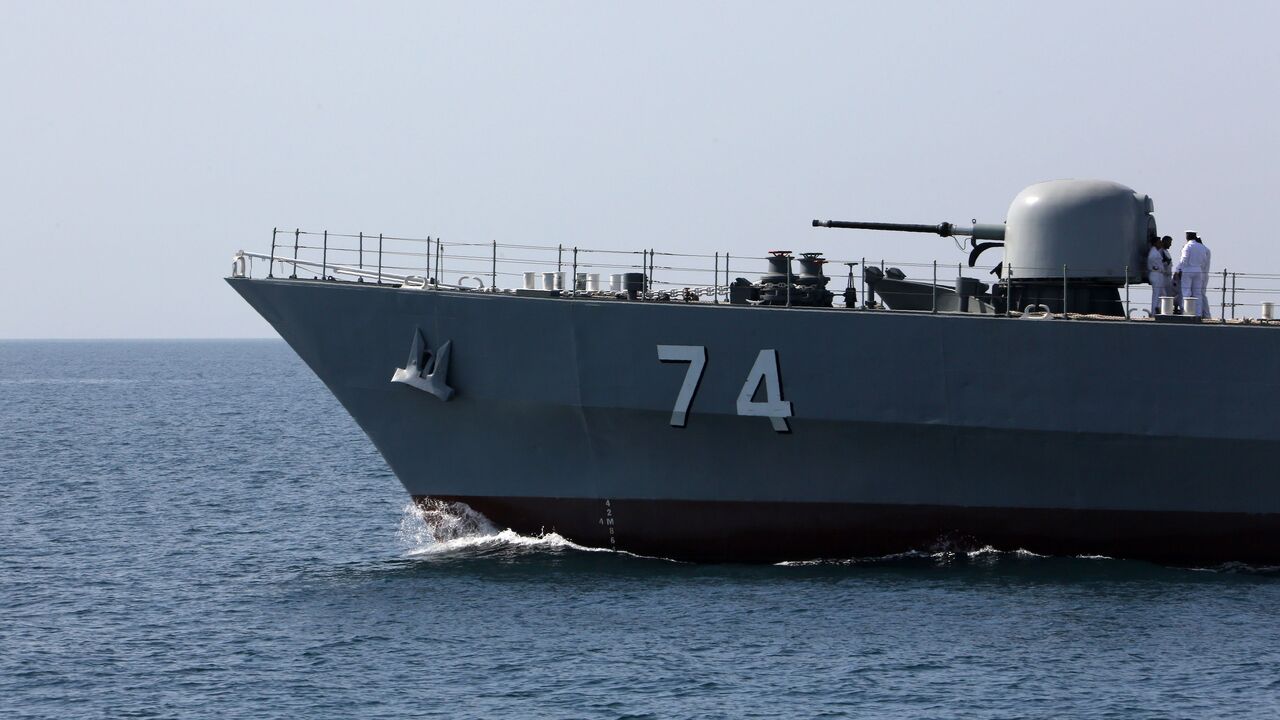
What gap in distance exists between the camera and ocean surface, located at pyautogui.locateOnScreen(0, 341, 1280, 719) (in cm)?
1511

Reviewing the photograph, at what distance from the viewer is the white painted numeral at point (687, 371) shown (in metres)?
20.5

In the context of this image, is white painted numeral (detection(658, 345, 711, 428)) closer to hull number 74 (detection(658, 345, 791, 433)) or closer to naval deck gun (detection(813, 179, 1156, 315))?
hull number 74 (detection(658, 345, 791, 433))

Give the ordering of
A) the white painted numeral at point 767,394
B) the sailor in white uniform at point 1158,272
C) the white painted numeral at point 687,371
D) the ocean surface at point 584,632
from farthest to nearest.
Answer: the sailor in white uniform at point 1158,272 → the white painted numeral at point 687,371 → the white painted numeral at point 767,394 → the ocean surface at point 584,632

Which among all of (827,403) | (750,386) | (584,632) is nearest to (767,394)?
(750,386)

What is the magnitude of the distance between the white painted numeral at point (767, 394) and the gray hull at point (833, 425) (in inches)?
4.3

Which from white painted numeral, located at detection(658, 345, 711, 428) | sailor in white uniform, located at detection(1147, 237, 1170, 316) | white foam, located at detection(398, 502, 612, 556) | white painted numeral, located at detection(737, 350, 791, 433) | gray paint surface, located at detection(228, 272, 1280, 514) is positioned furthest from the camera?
white foam, located at detection(398, 502, 612, 556)

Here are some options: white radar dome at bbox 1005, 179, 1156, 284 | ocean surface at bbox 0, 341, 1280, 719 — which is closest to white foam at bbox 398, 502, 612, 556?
ocean surface at bbox 0, 341, 1280, 719

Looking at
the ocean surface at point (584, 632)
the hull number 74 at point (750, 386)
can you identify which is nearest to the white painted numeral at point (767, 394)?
the hull number 74 at point (750, 386)

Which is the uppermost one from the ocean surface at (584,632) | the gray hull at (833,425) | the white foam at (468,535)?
the gray hull at (833,425)

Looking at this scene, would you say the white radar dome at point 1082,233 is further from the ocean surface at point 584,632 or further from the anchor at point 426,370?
the anchor at point 426,370

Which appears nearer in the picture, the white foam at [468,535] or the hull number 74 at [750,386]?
the hull number 74 at [750,386]

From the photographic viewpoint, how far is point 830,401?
20.3m

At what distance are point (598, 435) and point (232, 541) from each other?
8198mm

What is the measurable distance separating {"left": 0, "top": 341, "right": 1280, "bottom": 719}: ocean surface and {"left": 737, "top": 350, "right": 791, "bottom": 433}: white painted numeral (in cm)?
222
